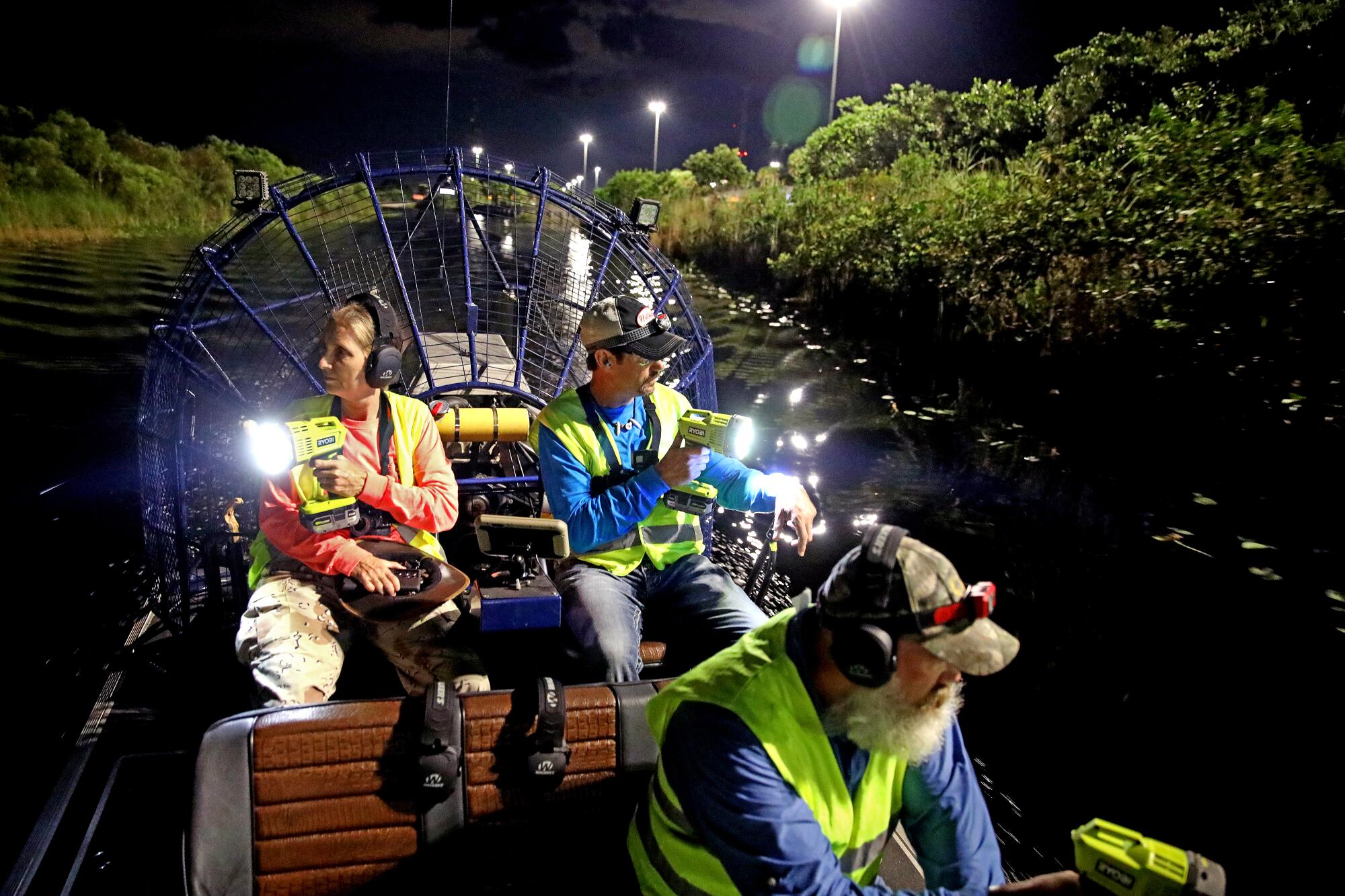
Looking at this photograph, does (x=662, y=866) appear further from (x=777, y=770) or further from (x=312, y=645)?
(x=312, y=645)

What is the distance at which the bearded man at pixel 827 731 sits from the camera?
1379 mm

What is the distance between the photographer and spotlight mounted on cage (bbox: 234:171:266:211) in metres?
3.20

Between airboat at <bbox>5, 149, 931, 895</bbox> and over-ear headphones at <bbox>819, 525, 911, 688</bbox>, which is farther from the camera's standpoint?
airboat at <bbox>5, 149, 931, 895</bbox>

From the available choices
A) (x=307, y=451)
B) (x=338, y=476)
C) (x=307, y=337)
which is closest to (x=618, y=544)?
(x=338, y=476)

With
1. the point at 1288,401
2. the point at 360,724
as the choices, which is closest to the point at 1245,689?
the point at 1288,401

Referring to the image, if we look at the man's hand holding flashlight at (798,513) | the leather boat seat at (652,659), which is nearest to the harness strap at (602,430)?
the man's hand holding flashlight at (798,513)

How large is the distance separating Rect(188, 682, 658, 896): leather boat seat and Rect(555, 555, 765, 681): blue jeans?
2.12 ft

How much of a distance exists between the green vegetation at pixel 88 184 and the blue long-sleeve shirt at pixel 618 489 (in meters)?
27.3

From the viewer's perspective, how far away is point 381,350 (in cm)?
275

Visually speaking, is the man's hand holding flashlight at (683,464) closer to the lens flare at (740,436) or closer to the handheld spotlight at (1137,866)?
the lens flare at (740,436)

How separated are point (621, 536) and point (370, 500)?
2.98 ft

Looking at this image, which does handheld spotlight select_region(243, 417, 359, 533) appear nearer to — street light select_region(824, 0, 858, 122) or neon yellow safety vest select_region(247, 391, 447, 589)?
neon yellow safety vest select_region(247, 391, 447, 589)

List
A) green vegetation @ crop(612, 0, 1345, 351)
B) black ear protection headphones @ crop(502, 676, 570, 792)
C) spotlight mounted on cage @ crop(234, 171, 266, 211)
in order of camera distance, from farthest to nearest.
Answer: green vegetation @ crop(612, 0, 1345, 351)
spotlight mounted on cage @ crop(234, 171, 266, 211)
black ear protection headphones @ crop(502, 676, 570, 792)

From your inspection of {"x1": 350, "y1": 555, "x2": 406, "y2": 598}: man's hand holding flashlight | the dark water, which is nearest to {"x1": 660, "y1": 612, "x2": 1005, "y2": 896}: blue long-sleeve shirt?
{"x1": 350, "y1": 555, "x2": 406, "y2": 598}: man's hand holding flashlight
